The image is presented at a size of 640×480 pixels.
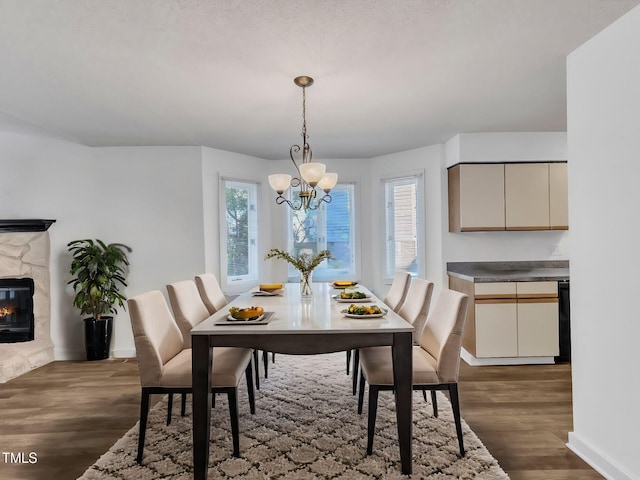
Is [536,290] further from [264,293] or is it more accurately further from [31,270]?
[31,270]

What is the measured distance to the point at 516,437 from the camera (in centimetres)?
243

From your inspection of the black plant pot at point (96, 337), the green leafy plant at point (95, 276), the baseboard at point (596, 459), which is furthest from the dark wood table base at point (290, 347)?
the black plant pot at point (96, 337)

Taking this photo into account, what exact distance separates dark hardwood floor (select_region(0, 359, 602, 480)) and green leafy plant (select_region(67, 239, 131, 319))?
63 cm

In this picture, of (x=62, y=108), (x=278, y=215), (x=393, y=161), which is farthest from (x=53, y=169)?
(x=393, y=161)

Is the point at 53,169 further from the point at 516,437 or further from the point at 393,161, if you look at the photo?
the point at 516,437

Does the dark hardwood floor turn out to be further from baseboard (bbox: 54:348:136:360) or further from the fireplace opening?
the fireplace opening

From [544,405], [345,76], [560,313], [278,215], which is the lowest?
[544,405]

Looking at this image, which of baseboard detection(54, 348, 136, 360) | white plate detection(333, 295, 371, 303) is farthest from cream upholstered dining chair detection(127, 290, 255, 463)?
baseboard detection(54, 348, 136, 360)

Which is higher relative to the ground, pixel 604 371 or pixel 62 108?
pixel 62 108

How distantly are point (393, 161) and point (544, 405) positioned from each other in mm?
3120

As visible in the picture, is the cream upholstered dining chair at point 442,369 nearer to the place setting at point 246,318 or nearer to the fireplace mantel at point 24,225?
the place setting at point 246,318

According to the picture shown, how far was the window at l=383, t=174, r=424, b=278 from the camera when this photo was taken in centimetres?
475

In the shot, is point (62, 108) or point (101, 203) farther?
point (101, 203)

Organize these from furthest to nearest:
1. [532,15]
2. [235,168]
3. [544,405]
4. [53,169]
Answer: [235,168]
[53,169]
[544,405]
[532,15]
